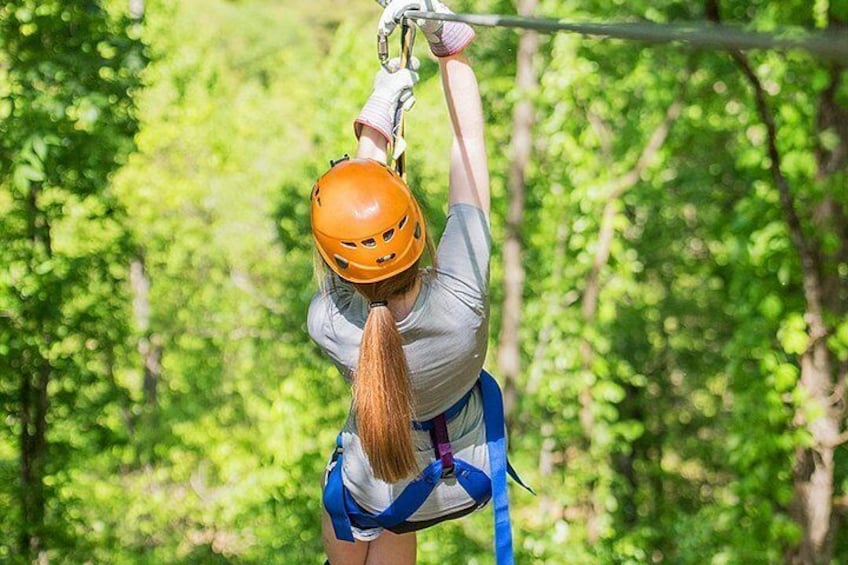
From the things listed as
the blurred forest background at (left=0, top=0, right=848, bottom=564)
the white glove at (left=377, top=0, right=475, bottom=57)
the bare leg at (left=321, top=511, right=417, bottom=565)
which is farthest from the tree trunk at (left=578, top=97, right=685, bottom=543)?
the white glove at (left=377, top=0, right=475, bottom=57)

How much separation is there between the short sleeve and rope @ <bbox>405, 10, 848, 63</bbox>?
0.60 meters

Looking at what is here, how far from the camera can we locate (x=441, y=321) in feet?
7.03

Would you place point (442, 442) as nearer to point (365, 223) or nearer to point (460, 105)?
point (365, 223)

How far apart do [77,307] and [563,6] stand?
357cm

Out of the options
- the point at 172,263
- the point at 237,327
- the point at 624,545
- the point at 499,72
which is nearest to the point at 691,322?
the point at 499,72

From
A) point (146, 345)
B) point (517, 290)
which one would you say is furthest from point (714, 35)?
point (146, 345)

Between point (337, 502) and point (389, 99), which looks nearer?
point (389, 99)

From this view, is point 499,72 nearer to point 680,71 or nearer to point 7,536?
point 680,71

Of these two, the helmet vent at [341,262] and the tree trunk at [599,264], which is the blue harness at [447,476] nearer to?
the helmet vent at [341,262]

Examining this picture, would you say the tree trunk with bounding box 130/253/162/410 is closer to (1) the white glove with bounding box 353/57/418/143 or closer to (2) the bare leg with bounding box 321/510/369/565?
(2) the bare leg with bounding box 321/510/369/565

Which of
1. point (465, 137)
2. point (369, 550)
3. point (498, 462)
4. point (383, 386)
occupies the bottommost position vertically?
point (369, 550)

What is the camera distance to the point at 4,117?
4.36 meters

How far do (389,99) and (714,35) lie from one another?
127 cm

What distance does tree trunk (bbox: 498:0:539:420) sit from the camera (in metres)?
7.51
